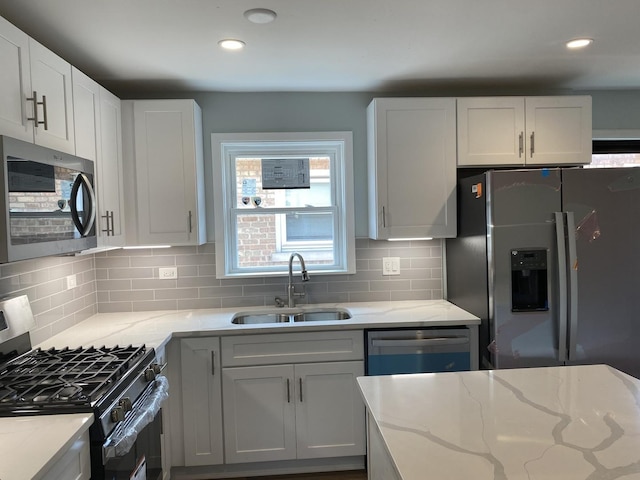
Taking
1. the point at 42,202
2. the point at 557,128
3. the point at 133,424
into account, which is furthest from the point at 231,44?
the point at 557,128

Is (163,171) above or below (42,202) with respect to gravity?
above

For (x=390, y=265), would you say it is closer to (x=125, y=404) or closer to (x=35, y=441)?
(x=125, y=404)

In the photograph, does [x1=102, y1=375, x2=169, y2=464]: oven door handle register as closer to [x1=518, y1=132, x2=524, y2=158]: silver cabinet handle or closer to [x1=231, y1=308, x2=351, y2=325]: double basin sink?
[x1=231, y1=308, x2=351, y2=325]: double basin sink

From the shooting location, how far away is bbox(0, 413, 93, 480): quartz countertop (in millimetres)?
1104

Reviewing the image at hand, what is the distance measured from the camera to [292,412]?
2514 millimetres

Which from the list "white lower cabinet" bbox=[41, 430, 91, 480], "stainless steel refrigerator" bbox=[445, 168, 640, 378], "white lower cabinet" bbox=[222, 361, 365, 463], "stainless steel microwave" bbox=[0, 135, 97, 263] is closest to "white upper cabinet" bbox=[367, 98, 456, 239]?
"stainless steel refrigerator" bbox=[445, 168, 640, 378]

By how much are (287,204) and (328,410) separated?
141 centimetres

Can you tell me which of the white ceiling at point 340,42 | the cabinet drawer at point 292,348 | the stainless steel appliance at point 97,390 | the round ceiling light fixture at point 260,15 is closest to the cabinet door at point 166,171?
the white ceiling at point 340,42

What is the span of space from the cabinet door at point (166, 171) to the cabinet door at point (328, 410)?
3.76 ft

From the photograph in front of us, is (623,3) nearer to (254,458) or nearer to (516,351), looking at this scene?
(516,351)

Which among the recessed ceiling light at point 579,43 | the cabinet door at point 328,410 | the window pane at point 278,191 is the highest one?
the recessed ceiling light at point 579,43

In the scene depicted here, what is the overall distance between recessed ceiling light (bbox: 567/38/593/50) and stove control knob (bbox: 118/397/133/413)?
8.59 ft

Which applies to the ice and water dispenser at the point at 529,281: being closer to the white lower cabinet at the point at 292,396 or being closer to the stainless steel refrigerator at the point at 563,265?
the stainless steel refrigerator at the point at 563,265

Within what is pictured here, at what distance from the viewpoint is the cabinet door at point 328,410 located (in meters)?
2.52
